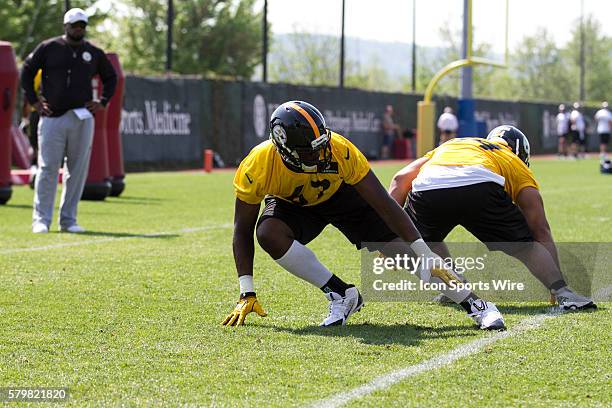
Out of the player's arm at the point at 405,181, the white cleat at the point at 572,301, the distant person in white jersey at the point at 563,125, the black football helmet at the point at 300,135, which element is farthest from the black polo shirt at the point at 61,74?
the distant person in white jersey at the point at 563,125

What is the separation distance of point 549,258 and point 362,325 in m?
1.16

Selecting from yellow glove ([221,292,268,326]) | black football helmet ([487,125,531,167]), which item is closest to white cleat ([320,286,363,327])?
yellow glove ([221,292,268,326])

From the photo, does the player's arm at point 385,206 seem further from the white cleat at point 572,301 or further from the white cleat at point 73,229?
the white cleat at point 73,229

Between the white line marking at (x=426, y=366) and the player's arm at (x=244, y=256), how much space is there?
1.14 meters

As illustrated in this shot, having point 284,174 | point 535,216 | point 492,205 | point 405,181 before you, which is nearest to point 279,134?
point 284,174

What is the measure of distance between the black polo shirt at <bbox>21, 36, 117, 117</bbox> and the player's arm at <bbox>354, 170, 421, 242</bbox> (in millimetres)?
5294

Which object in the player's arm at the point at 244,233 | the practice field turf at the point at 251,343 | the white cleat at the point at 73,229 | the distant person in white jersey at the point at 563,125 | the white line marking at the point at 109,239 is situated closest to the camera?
the practice field turf at the point at 251,343

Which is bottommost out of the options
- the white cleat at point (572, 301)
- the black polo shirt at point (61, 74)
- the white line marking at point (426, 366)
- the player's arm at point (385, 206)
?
the white line marking at point (426, 366)

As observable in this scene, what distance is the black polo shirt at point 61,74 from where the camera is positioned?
10406mm

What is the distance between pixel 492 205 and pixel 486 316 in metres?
0.76

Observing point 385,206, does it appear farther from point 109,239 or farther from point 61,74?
point 61,74

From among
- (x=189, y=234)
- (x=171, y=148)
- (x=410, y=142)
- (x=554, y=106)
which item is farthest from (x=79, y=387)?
(x=554, y=106)

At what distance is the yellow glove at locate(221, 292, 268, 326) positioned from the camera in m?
5.82

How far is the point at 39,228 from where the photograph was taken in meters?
10.4
